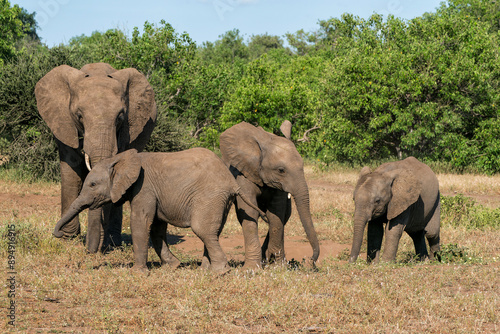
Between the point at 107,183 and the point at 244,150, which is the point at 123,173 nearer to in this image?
the point at 107,183

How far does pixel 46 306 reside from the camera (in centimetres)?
641

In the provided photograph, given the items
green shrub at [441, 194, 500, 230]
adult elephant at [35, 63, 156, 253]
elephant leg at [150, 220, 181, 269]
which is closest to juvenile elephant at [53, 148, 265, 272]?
elephant leg at [150, 220, 181, 269]

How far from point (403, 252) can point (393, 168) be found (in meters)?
2.29

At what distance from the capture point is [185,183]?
8.14 m

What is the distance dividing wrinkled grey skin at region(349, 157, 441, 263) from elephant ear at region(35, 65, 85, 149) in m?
4.92

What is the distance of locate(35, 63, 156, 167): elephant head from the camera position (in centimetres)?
895

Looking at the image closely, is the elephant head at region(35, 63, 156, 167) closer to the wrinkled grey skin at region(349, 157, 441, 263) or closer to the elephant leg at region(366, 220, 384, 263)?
the wrinkled grey skin at region(349, 157, 441, 263)

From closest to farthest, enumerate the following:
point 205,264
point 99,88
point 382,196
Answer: point 205,264 → point 99,88 → point 382,196

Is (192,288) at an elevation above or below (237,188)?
Answer: below

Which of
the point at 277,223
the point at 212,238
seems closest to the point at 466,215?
the point at 277,223

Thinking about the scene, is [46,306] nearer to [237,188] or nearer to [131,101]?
[237,188]

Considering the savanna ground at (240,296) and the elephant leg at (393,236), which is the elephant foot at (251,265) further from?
the elephant leg at (393,236)

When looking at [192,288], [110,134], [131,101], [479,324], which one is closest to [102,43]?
[131,101]

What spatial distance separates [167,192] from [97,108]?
2009mm
